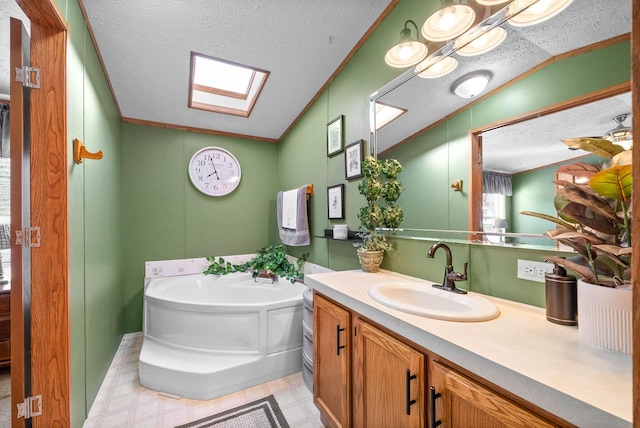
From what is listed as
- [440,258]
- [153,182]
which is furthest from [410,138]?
[153,182]

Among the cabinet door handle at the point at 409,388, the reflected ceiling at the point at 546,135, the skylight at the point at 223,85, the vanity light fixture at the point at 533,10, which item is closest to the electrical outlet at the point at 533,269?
the reflected ceiling at the point at 546,135

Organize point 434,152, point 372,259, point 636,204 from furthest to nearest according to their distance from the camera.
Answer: point 372,259, point 434,152, point 636,204

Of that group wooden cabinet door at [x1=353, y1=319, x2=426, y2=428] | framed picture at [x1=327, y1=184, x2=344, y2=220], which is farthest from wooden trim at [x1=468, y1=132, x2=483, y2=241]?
framed picture at [x1=327, y1=184, x2=344, y2=220]


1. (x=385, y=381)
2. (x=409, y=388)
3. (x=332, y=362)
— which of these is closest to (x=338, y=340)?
(x=332, y=362)

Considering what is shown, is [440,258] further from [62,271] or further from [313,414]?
[62,271]

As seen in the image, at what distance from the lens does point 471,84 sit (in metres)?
1.29

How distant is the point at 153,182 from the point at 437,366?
3.11 m

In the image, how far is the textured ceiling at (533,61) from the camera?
87cm

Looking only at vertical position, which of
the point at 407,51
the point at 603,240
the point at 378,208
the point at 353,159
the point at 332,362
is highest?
the point at 407,51

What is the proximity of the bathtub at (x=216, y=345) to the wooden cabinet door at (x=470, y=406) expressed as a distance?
148cm

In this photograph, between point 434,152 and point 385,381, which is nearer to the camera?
point 385,381

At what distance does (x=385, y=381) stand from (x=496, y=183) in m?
0.97

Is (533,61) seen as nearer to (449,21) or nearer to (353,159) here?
(449,21)

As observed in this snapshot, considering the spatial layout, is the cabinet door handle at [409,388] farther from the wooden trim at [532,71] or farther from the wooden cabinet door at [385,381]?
the wooden trim at [532,71]
